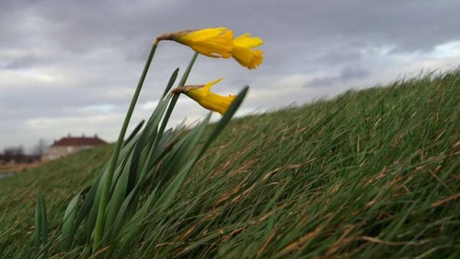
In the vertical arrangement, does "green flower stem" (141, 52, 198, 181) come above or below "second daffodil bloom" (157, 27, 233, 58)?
below

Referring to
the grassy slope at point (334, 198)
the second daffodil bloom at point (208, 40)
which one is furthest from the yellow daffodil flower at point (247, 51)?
the grassy slope at point (334, 198)

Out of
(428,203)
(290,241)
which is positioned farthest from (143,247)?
(428,203)

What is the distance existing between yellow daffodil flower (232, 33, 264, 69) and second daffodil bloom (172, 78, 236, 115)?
0.32 ft

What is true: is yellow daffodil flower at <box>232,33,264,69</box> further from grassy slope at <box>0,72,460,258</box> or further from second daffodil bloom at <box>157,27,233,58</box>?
grassy slope at <box>0,72,460,258</box>

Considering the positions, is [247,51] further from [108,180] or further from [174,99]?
[108,180]

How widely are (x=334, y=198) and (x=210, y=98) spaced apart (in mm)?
487

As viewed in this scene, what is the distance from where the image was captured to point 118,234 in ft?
6.38

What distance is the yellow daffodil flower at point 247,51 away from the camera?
1.62 meters

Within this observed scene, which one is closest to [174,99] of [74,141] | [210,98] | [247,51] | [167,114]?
[167,114]

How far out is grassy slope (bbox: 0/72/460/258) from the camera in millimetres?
1437

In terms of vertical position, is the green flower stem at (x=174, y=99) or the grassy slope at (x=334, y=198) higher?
the green flower stem at (x=174, y=99)

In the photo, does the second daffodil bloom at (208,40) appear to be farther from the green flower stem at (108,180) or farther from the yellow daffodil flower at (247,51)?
the green flower stem at (108,180)

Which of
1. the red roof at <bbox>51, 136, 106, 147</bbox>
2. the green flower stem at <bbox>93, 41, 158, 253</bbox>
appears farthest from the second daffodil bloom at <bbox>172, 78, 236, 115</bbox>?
the red roof at <bbox>51, 136, 106, 147</bbox>

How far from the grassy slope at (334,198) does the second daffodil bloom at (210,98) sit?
348mm
